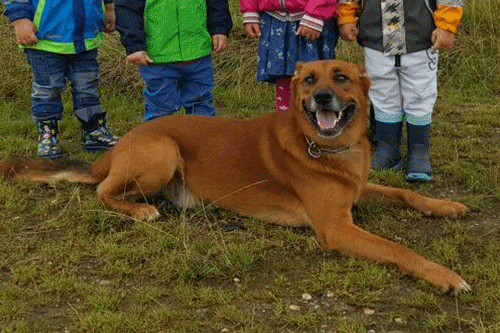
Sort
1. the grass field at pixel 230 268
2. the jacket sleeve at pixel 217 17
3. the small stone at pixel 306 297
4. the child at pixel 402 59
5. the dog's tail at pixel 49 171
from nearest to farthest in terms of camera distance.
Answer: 1. the grass field at pixel 230 268
2. the small stone at pixel 306 297
3. the dog's tail at pixel 49 171
4. the child at pixel 402 59
5. the jacket sleeve at pixel 217 17

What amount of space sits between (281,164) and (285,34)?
54.5 inches

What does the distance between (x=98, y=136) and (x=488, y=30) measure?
4723 millimetres

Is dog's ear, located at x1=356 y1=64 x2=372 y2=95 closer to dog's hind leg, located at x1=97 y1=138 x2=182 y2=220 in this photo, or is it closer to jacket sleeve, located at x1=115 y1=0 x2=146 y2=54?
dog's hind leg, located at x1=97 y1=138 x2=182 y2=220

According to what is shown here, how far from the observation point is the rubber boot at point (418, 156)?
4875 millimetres

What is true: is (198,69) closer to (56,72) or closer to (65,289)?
(56,72)

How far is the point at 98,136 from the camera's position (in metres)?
5.71

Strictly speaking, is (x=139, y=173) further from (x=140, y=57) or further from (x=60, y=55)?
(x=60, y=55)

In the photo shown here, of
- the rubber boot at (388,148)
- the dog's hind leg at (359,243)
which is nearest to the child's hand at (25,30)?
the dog's hind leg at (359,243)

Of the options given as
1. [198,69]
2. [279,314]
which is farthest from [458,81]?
[279,314]

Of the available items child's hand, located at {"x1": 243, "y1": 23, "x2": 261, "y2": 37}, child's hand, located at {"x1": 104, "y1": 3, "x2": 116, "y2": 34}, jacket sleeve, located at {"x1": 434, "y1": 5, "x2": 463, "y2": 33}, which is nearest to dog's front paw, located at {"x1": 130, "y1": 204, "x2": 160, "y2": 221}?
child's hand, located at {"x1": 243, "y1": 23, "x2": 261, "y2": 37}

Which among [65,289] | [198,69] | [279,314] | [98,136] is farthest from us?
[98,136]

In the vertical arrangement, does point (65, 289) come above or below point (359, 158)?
below

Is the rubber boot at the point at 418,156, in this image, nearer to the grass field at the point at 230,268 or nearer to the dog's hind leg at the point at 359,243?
the grass field at the point at 230,268

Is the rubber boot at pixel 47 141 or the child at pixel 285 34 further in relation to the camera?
the rubber boot at pixel 47 141
